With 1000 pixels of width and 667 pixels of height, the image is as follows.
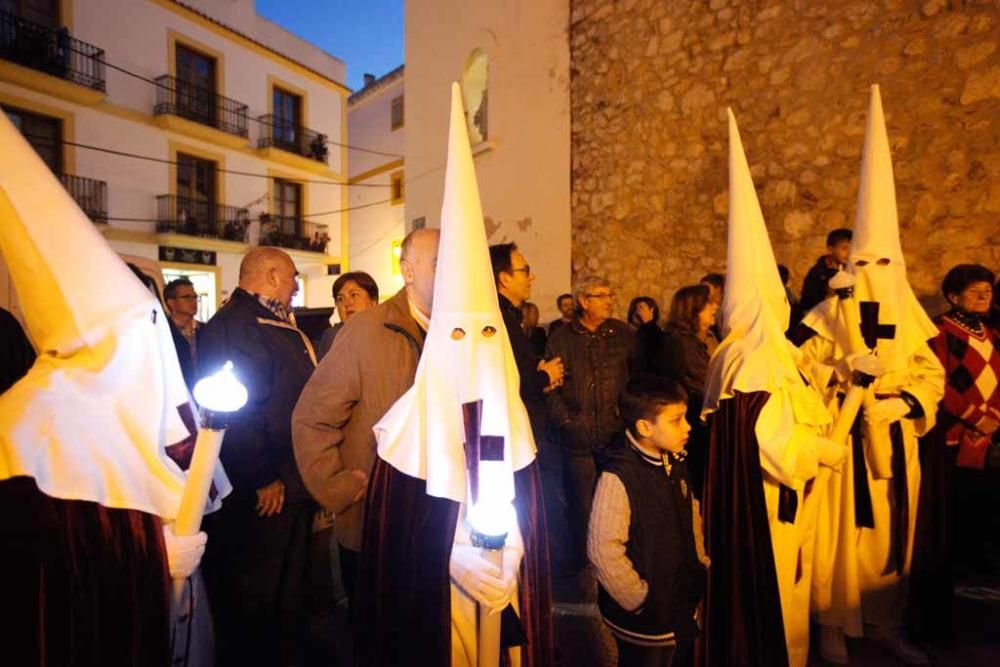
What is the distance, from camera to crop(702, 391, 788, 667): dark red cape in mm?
2709

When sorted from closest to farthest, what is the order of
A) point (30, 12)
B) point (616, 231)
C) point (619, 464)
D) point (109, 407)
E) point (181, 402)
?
point (109, 407), point (181, 402), point (619, 464), point (616, 231), point (30, 12)

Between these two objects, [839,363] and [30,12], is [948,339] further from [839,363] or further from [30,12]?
[30,12]

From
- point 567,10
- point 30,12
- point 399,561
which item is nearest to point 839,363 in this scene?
point 399,561

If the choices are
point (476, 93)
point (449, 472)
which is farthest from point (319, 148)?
point (449, 472)

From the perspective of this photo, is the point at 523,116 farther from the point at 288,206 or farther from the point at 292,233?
the point at 288,206

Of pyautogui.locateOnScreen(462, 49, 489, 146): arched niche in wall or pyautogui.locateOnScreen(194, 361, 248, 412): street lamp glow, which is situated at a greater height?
pyautogui.locateOnScreen(462, 49, 489, 146): arched niche in wall

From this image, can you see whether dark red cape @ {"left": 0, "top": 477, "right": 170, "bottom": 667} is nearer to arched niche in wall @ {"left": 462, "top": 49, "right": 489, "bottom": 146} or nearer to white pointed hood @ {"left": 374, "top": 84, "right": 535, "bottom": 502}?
white pointed hood @ {"left": 374, "top": 84, "right": 535, "bottom": 502}

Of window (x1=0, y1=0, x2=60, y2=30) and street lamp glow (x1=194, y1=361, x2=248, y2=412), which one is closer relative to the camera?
street lamp glow (x1=194, y1=361, x2=248, y2=412)

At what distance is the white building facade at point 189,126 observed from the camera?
16391 millimetres

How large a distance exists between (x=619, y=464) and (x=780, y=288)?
56.6 inches

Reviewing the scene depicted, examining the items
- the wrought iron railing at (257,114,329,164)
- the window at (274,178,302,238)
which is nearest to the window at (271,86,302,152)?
the wrought iron railing at (257,114,329,164)

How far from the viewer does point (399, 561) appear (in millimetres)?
2004

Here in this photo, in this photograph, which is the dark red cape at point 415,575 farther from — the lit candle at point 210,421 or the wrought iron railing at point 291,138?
the wrought iron railing at point 291,138

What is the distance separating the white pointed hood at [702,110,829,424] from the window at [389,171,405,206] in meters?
22.2
